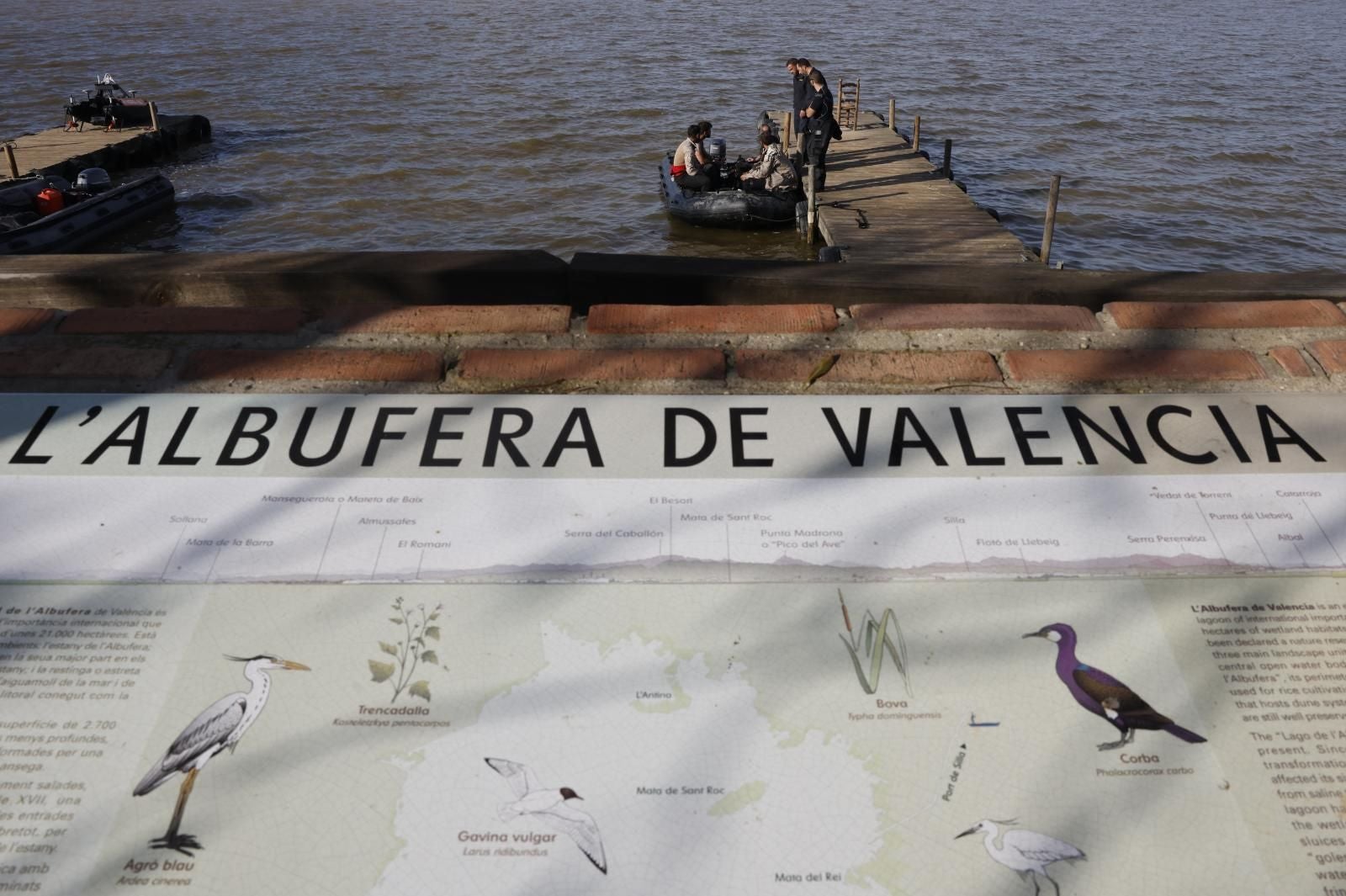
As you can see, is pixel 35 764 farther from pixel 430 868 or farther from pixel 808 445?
pixel 808 445

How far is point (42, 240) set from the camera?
11.4m

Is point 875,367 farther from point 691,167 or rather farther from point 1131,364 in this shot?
point 691,167

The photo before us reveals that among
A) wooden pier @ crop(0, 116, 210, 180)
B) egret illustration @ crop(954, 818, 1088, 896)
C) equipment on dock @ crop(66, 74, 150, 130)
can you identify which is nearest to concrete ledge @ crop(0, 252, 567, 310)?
egret illustration @ crop(954, 818, 1088, 896)

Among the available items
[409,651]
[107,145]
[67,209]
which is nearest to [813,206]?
[67,209]

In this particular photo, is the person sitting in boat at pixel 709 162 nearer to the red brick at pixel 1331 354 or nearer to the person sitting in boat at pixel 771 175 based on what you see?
the person sitting in boat at pixel 771 175

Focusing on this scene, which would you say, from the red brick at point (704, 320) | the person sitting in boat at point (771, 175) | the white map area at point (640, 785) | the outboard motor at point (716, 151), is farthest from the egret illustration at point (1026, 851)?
the person sitting in boat at point (771, 175)

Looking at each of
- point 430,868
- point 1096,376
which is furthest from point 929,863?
point 1096,376

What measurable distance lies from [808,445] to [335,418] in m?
0.91

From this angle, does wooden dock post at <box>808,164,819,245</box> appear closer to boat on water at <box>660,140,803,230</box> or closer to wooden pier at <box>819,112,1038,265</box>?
wooden pier at <box>819,112,1038,265</box>

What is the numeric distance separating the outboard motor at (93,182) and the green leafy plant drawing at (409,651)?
1384cm

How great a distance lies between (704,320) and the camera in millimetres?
2287

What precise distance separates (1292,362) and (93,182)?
47.4 ft

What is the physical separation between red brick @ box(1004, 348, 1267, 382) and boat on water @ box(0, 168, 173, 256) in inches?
457

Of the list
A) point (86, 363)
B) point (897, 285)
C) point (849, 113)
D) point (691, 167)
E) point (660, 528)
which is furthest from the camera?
point (849, 113)
